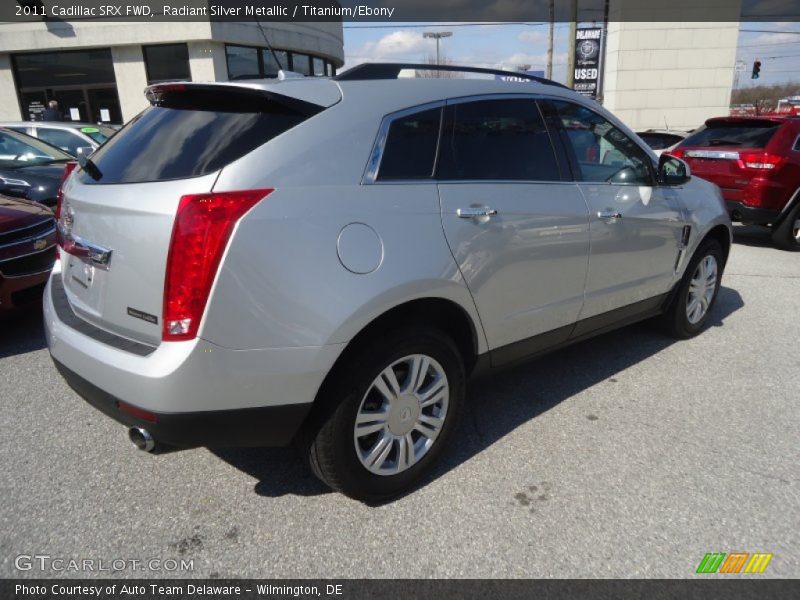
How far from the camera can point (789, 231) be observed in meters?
7.62

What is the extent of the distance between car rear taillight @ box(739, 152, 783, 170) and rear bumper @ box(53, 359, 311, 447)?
7484 mm

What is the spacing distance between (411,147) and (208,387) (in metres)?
1.29

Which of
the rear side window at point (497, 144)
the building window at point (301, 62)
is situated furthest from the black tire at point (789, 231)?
the building window at point (301, 62)

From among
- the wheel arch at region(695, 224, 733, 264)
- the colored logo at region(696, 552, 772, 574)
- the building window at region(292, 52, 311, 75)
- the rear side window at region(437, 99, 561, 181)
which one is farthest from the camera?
the building window at region(292, 52, 311, 75)

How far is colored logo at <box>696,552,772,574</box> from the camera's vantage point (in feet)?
7.18

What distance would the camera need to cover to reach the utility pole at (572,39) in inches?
798

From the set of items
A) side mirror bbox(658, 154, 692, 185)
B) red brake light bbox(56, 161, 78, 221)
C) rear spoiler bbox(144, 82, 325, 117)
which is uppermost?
rear spoiler bbox(144, 82, 325, 117)

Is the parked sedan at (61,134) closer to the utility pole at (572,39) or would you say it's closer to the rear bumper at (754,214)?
the rear bumper at (754,214)

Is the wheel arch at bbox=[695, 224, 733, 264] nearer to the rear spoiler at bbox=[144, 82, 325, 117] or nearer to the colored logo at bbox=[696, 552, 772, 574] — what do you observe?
the colored logo at bbox=[696, 552, 772, 574]

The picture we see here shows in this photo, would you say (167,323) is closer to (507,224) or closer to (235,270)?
(235,270)

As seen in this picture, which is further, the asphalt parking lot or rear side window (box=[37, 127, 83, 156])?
rear side window (box=[37, 127, 83, 156])

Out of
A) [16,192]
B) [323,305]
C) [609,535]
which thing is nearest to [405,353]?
[323,305]

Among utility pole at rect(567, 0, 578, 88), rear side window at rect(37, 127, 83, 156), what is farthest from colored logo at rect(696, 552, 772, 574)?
utility pole at rect(567, 0, 578, 88)

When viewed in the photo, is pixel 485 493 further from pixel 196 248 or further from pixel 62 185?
pixel 62 185
